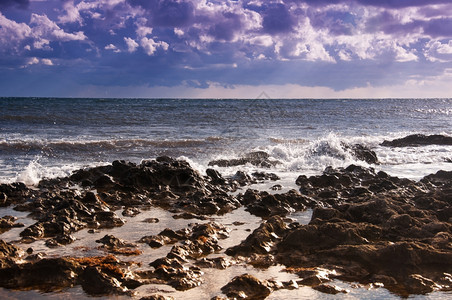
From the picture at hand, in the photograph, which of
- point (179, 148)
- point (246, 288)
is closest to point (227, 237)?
point (246, 288)

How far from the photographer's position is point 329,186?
40.4 feet

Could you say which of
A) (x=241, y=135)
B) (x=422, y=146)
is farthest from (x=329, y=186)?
(x=241, y=135)

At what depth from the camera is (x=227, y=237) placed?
25.4 feet

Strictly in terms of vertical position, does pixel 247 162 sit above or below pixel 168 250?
above

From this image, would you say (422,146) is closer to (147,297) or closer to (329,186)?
(329,186)

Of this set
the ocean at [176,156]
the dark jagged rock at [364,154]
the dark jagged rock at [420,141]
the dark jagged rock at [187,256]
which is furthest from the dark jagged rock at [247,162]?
the dark jagged rock at [420,141]

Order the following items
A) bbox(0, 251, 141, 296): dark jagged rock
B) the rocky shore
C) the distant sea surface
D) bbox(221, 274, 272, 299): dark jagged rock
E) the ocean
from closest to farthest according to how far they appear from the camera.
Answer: bbox(221, 274, 272, 299): dark jagged rock, bbox(0, 251, 141, 296): dark jagged rock, the rocky shore, the ocean, the distant sea surface

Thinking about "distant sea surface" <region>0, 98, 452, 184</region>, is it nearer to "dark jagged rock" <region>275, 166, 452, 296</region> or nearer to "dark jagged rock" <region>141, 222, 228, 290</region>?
"dark jagged rock" <region>275, 166, 452, 296</region>

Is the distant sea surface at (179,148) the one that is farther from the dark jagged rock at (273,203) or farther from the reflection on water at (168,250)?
the reflection on water at (168,250)

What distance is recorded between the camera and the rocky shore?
5.70 m

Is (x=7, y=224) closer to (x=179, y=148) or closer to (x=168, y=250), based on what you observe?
(x=168, y=250)

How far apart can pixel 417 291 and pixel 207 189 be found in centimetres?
643

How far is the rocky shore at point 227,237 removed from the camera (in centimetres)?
570

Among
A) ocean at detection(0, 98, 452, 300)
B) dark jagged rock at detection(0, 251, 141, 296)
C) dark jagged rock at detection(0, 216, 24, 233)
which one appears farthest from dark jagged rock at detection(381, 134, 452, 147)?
dark jagged rock at detection(0, 251, 141, 296)
